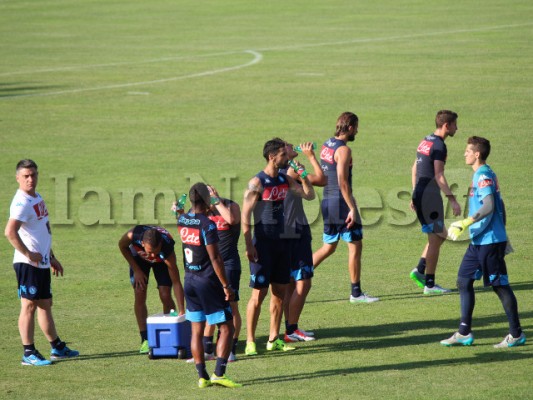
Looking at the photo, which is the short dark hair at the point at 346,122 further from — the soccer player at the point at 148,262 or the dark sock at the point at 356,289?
the soccer player at the point at 148,262

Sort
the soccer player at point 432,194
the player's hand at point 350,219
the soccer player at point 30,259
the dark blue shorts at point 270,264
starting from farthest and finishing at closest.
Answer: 1. the soccer player at point 432,194
2. the player's hand at point 350,219
3. the dark blue shorts at point 270,264
4. the soccer player at point 30,259

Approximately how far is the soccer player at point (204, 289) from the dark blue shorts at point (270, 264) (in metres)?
1.10

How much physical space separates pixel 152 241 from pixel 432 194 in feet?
15.8

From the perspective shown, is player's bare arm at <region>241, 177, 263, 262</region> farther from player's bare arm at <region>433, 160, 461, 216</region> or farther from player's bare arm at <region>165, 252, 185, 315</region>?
player's bare arm at <region>433, 160, 461, 216</region>

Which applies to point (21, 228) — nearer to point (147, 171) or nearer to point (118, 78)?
point (147, 171)

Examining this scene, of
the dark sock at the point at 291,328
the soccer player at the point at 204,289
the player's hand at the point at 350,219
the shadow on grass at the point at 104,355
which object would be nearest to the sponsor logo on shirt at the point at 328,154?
the player's hand at the point at 350,219

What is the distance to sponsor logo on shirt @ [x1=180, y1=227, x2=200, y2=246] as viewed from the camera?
1027cm

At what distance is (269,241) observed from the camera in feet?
38.0

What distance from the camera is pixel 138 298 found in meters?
11.9

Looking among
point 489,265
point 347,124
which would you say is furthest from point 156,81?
point 489,265

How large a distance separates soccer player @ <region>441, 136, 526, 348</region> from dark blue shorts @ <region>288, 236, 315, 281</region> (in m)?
1.81

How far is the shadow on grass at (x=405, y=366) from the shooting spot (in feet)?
34.9

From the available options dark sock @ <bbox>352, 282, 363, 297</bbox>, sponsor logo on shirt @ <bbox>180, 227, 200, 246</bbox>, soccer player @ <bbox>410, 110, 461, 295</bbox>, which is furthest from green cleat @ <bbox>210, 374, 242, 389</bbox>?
soccer player @ <bbox>410, 110, 461, 295</bbox>

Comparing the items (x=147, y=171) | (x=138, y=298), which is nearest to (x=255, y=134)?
(x=147, y=171)
